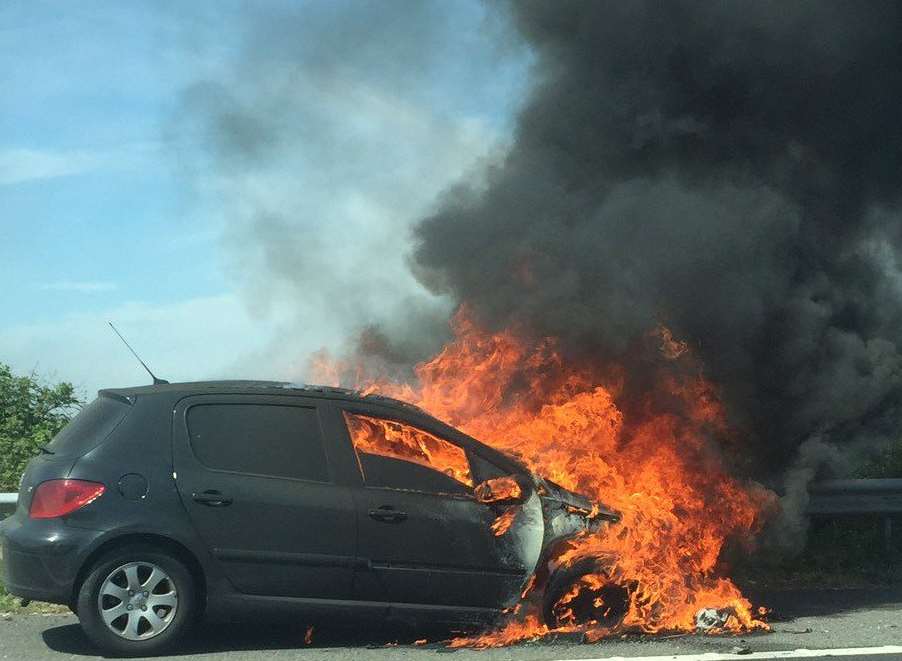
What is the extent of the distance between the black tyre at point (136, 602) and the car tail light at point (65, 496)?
340 mm

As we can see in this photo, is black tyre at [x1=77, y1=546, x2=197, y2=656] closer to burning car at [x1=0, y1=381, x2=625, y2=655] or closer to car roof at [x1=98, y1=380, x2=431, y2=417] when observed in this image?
burning car at [x1=0, y1=381, x2=625, y2=655]

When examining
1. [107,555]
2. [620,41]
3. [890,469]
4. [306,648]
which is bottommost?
[306,648]

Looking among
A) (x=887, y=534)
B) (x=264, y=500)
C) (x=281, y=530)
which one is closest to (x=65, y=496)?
(x=264, y=500)

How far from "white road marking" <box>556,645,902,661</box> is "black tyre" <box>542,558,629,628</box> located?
512mm

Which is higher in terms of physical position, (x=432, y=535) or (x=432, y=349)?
(x=432, y=349)

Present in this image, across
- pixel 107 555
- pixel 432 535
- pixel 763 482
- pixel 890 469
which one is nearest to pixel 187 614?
pixel 107 555

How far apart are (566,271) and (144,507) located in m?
5.03

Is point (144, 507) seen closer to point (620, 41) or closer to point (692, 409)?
point (692, 409)

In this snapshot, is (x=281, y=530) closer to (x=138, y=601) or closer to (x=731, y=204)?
(x=138, y=601)

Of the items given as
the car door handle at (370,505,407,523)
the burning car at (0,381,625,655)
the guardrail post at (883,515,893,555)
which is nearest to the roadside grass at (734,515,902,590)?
the guardrail post at (883,515,893,555)

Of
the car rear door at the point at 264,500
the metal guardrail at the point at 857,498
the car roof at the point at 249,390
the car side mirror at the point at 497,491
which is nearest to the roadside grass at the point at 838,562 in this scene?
the metal guardrail at the point at 857,498

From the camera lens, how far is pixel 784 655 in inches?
249

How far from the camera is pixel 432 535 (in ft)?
21.1

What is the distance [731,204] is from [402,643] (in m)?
5.91
